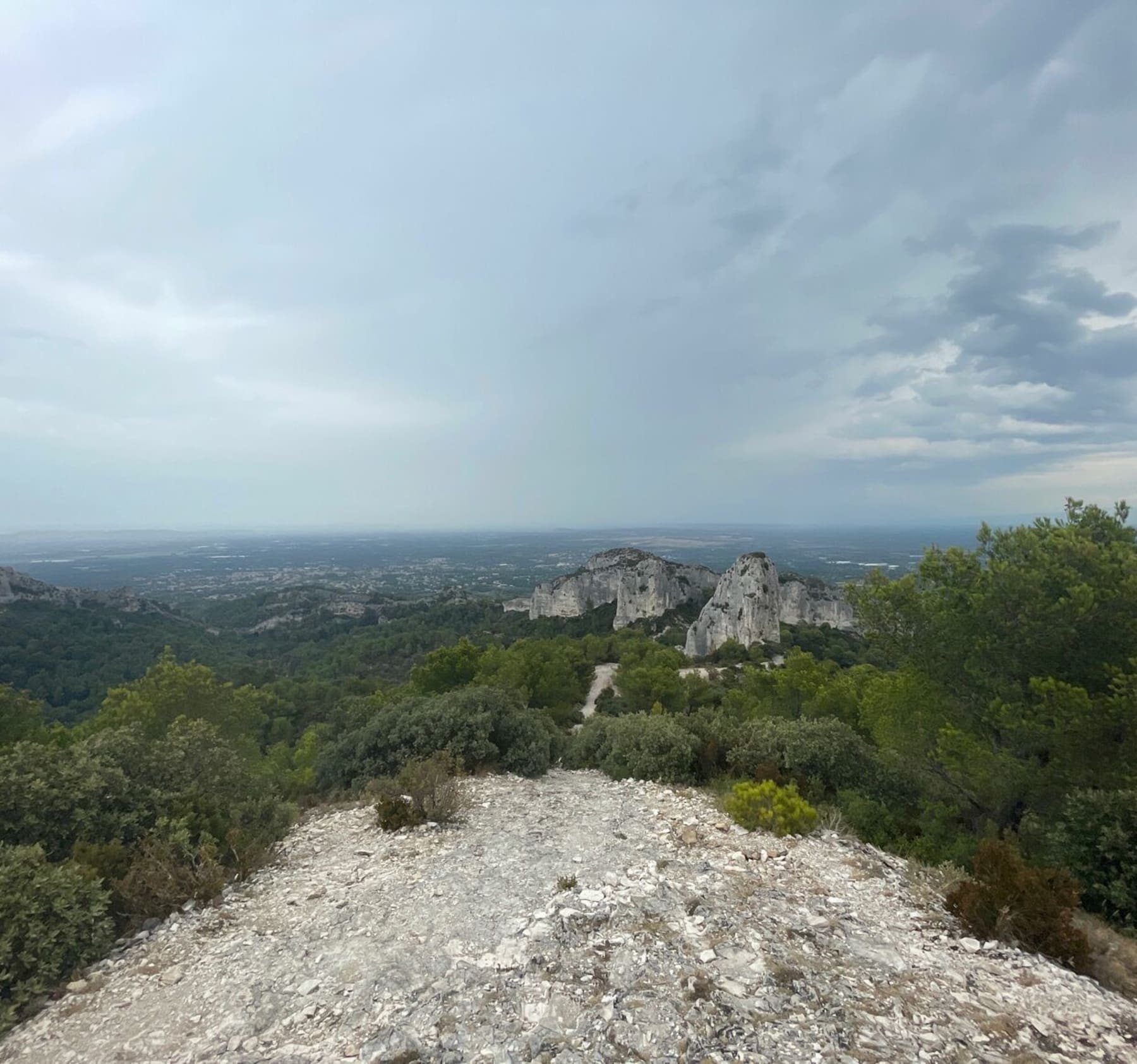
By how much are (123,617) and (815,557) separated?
423 ft

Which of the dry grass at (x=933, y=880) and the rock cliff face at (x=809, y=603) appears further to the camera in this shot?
the rock cliff face at (x=809, y=603)

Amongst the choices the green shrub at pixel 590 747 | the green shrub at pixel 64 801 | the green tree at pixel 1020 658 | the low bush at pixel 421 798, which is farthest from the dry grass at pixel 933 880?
the green shrub at pixel 64 801

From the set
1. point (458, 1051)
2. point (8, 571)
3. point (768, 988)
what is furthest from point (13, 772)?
point (8, 571)

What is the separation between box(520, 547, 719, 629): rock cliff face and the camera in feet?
207

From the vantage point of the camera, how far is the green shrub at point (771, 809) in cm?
757

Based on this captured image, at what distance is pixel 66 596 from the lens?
184 ft

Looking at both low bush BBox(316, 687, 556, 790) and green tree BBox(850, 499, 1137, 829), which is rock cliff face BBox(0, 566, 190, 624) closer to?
low bush BBox(316, 687, 556, 790)

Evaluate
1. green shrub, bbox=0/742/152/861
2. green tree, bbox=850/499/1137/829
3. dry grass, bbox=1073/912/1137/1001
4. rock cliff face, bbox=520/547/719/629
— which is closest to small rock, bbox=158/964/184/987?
green shrub, bbox=0/742/152/861

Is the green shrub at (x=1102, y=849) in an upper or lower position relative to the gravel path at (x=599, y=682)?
upper

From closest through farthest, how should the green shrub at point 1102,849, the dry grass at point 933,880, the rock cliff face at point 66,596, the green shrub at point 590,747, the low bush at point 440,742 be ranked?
the green shrub at point 1102,849, the dry grass at point 933,880, the low bush at point 440,742, the green shrub at point 590,747, the rock cliff face at point 66,596

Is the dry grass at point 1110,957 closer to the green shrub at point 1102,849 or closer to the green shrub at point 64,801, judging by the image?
the green shrub at point 1102,849

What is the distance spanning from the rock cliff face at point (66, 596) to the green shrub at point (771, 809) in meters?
69.4

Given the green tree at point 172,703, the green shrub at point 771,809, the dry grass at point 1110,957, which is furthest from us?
the green tree at point 172,703

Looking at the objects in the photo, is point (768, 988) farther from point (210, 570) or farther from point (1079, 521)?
point (210, 570)
